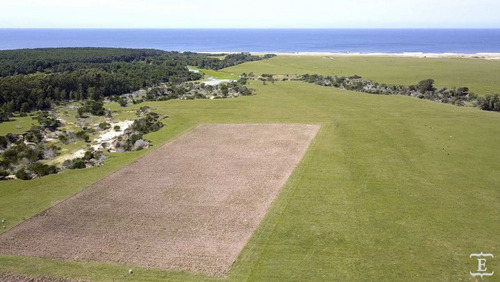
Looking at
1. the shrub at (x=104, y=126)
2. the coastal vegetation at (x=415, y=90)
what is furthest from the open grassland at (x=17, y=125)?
the coastal vegetation at (x=415, y=90)

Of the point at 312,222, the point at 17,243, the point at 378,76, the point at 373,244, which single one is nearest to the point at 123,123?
the point at 17,243

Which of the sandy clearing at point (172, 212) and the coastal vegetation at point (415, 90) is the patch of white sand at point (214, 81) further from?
the sandy clearing at point (172, 212)

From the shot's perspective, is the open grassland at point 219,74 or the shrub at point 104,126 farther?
the open grassland at point 219,74

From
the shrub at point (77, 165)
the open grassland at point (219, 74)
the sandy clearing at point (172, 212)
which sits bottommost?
the sandy clearing at point (172, 212)

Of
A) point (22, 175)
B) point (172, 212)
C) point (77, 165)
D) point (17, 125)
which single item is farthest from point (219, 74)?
point (172, 212)

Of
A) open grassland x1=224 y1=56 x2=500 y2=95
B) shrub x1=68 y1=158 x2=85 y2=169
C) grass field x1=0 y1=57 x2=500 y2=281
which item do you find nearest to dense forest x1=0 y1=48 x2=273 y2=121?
open grassland x1=224 y1=56 x2=500 y2=95

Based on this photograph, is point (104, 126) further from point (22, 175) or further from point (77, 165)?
point (22, 175)
